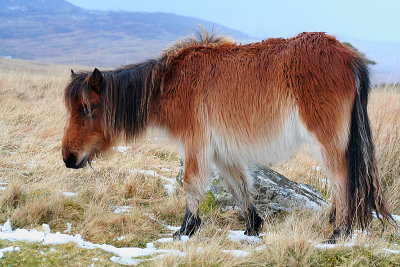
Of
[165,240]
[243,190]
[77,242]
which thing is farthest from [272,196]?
[77,242]

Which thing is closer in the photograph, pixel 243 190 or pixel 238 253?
pixel 238 253

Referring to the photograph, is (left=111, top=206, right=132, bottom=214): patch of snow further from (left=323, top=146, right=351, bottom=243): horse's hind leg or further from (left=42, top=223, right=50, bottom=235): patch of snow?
(left=323, top=146, right=351, bottom=243): horse's hind leg

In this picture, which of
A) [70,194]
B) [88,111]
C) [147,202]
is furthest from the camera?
[147,202]

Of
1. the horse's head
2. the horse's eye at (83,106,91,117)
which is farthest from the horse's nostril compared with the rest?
the horse's eye at (83,106,91,117)

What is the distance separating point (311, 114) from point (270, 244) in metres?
1.18

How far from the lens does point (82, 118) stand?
4.84 meters

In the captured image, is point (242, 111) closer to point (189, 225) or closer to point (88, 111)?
point (189, 225)

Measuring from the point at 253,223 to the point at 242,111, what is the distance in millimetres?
1208

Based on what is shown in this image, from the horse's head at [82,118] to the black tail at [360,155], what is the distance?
2419mm

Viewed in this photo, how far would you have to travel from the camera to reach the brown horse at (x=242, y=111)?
4250 mm

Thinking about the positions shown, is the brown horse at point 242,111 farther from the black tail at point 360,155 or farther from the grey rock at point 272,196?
the grey rock at point 272,196

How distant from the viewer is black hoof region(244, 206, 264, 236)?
4902mm

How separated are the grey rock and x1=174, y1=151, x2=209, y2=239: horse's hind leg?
0.98 m

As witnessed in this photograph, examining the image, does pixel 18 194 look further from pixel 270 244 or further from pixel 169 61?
pixel 270 244
